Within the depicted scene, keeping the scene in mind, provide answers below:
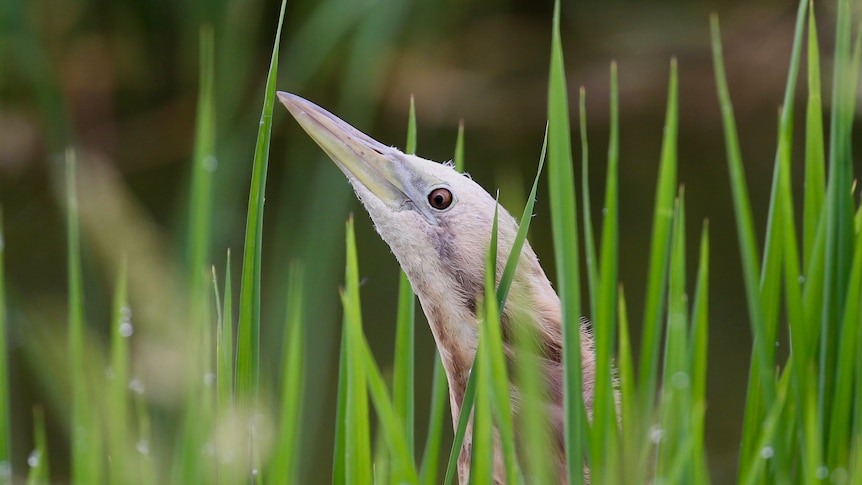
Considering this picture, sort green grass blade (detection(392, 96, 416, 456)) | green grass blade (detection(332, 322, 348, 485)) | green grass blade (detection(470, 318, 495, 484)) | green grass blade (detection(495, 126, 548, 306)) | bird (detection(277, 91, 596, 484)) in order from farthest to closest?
bird (detection(277, 91, 596, 484)) < green grass blade (detection(392, 96, 416, 456)) < green grass blade (detection(332, 322, 348, 485)) < green grass blade (detection(495, 126, 548, 306)) < green grass blade (detection(470, 318, 495, 484))

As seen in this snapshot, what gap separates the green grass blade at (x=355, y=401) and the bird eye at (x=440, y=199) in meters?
0.49

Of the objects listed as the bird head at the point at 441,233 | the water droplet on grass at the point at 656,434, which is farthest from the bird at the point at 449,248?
the water droplet on grass at the point at 656,434

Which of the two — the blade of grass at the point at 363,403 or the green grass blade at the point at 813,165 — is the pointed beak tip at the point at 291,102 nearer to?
the blade of grass at the point at 363,403

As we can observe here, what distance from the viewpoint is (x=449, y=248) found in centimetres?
153

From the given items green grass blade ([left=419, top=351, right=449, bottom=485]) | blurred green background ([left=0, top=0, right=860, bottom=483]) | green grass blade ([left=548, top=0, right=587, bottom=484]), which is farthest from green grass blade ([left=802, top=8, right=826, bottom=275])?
blurred green background ([left=0, top=0, right=860, bottom=483])

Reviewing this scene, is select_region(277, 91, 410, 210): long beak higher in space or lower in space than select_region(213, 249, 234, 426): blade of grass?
higher

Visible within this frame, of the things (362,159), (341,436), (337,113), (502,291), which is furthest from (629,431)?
(337,113)

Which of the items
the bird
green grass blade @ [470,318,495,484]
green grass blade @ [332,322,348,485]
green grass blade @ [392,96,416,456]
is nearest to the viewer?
green grass blade @ [470,318,495,484]

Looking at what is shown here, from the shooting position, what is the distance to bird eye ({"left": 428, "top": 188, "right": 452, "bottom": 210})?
1.55 meters

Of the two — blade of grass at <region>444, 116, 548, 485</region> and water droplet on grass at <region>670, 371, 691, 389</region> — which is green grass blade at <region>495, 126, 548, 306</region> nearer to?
blade of grass at <region>444, 116, 548, 485</region>

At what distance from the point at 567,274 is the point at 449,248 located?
1.83 feet

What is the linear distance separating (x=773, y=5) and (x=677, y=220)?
4.63 metres

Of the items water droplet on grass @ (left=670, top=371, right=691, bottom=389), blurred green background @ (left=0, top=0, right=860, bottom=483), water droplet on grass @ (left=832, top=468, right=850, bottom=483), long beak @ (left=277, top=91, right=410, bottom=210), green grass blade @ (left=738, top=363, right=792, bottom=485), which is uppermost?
blurred green background @ (left=0, top=0, right=860, bottom=483)

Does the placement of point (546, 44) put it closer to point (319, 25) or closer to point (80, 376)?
point (319, 25)
